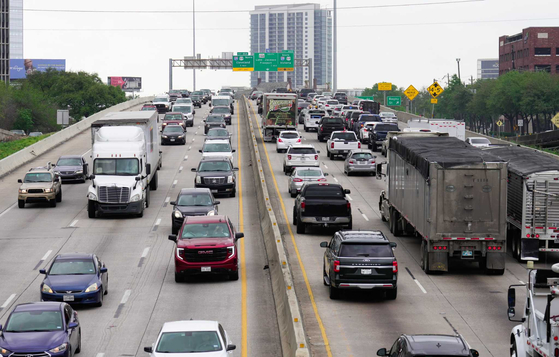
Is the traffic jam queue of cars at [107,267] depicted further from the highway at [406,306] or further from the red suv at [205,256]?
the highway at [406,306]

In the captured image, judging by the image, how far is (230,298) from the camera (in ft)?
78.0

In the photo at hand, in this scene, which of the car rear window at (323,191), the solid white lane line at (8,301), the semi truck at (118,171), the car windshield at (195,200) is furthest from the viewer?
the semi truck at (118,171)

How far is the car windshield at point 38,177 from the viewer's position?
40.9 meters


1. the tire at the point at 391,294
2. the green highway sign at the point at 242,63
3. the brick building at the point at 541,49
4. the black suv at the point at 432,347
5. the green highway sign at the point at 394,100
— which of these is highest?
the brick building at the point at 541,49

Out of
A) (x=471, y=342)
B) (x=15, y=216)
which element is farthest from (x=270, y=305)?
(x=15, y=216)

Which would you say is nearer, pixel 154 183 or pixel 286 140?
pixel 154 183

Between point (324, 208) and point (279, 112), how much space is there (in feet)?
108

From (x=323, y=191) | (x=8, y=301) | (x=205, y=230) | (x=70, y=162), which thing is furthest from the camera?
(x=70, y=162)

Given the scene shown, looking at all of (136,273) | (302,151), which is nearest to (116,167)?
(136,273)

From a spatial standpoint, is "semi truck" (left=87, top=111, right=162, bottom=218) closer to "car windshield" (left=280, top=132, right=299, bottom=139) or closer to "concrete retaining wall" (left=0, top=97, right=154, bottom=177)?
"concrete retaining wall" (left=0, top=97, right=154, bottom=177)

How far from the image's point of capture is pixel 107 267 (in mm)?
28000

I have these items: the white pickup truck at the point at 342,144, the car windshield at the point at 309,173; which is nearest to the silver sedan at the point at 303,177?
the car windshield at the point at 309,173

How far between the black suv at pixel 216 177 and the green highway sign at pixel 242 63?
3648 inches

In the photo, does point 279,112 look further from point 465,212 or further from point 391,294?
point 391,294
